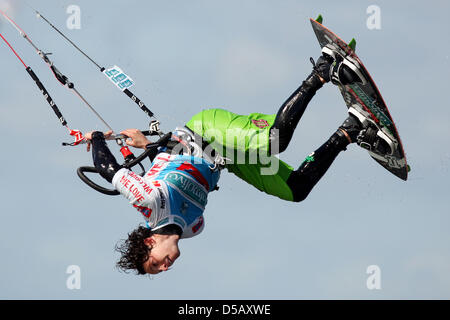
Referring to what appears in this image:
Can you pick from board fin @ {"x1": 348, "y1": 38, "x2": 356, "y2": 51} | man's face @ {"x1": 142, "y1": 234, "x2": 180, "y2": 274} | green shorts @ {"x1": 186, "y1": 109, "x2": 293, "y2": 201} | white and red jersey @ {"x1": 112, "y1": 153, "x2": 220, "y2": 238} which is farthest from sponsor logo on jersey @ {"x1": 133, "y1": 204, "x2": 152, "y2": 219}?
board fin @ {"x1": 348, "y1": 38, "x2": 356, "y2": 51}

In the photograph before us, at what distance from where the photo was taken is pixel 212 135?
43.0 ft

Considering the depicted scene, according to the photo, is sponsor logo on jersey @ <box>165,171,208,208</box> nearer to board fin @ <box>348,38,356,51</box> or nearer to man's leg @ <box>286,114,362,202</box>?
man's leg @ <box>286,114,362,202</box>

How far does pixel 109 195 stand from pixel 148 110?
4.94ft

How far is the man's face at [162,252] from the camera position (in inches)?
491

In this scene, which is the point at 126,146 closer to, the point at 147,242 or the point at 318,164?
the point at 147,242

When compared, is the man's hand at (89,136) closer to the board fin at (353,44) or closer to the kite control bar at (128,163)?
the kite control bar at (128,163)

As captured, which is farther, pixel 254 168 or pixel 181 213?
pixel 254 168

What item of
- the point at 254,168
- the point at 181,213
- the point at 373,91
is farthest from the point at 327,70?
the point at 181,213

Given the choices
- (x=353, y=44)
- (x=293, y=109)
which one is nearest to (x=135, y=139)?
(x=293, y=109)

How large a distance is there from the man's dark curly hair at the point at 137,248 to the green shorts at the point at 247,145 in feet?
4.52

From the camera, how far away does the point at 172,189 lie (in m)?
12.6

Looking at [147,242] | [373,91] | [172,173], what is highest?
[373,91]

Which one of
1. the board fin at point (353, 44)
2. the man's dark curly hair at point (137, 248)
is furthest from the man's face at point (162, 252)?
the board fin at point (353, 44)

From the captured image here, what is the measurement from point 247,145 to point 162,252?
6.09 feet
